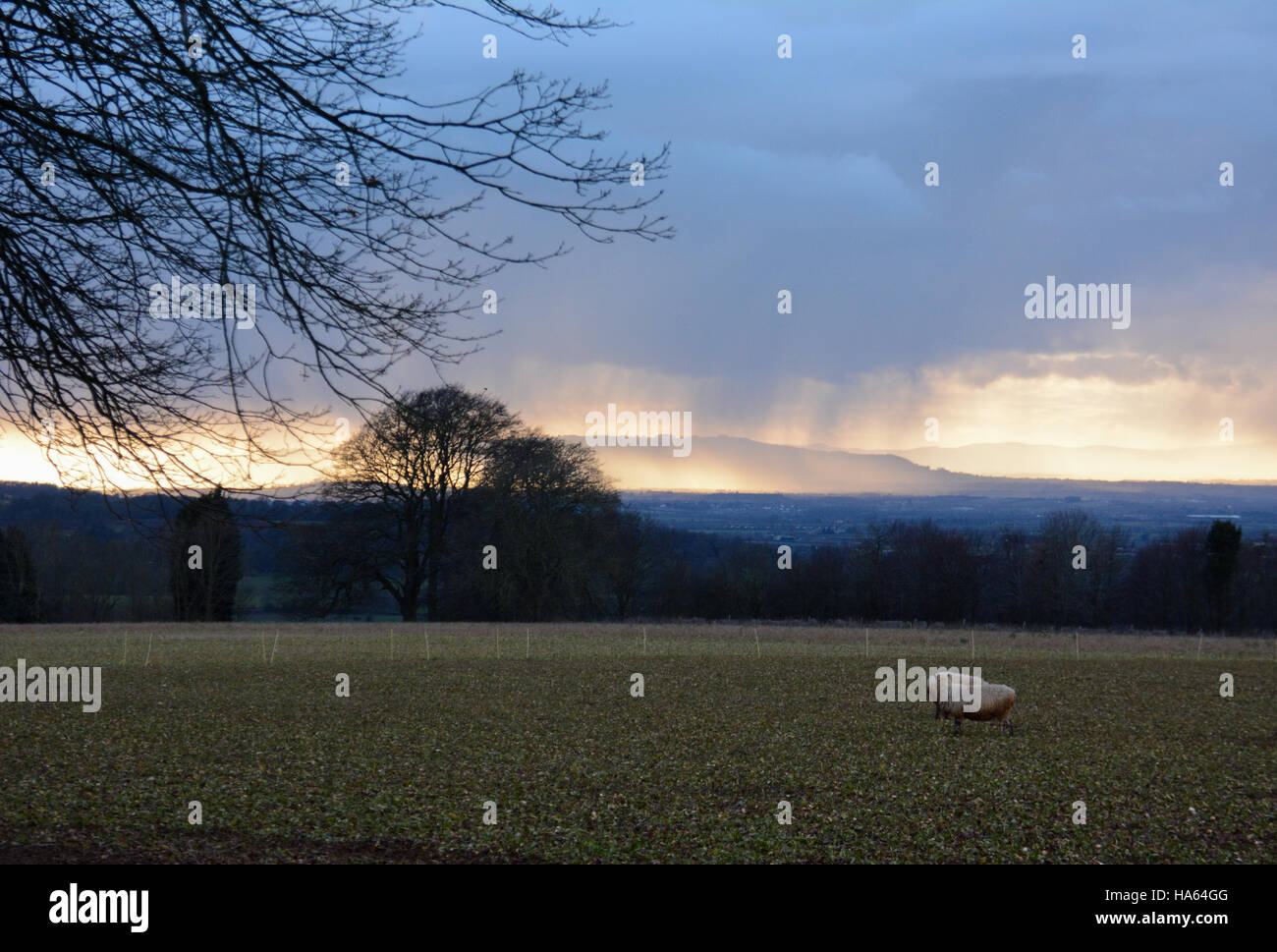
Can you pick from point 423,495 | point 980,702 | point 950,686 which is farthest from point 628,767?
point 423,495

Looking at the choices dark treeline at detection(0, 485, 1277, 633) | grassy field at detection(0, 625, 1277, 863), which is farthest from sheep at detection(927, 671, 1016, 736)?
dark treeline at detection(0, 485, 1277, 633)

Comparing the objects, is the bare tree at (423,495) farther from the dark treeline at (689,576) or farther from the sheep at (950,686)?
the sheep at (950,686)

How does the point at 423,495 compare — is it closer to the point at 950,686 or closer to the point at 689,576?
the point at 689,576

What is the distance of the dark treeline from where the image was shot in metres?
46.3

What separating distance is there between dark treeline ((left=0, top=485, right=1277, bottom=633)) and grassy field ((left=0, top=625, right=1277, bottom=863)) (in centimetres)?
1958

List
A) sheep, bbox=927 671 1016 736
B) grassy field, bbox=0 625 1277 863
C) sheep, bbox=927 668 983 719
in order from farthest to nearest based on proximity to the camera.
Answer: sheep, bbox=927 668 983 719 → sheep, bbox=927 671 1016 736 → grassy field, bbox=0 625 1277 863

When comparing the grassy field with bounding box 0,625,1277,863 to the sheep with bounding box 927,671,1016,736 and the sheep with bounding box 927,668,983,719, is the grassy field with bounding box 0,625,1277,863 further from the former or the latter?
the sheep with bounding box 927,668,983,719

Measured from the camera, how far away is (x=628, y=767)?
13.2 metres

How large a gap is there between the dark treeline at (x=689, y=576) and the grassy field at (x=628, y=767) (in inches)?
771

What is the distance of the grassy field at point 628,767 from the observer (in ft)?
30.9

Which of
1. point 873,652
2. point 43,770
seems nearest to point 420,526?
point 873,652

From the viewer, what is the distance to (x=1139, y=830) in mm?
10156

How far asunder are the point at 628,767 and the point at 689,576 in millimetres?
46034

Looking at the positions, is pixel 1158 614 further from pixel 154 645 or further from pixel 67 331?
pixel 67 331
